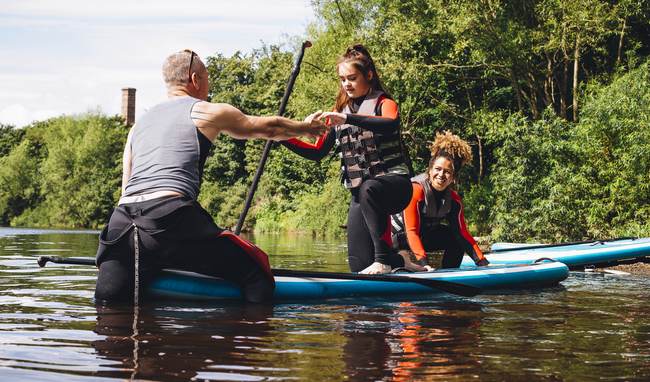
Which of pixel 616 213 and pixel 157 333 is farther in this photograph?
pixel 616 213

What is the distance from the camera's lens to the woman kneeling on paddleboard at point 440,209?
314 inches

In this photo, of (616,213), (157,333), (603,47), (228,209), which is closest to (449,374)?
(157,333)

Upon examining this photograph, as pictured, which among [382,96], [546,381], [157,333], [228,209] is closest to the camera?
[546,381]

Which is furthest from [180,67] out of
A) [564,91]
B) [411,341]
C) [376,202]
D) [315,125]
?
[564,91]

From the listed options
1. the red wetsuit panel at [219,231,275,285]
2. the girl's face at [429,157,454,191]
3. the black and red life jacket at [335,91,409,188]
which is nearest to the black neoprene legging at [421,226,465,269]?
the girl's face at [429,157,454,191]

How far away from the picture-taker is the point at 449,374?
3572 mm

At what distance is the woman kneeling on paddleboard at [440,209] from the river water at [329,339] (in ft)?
4.12

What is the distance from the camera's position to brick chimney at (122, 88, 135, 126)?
8356 cm

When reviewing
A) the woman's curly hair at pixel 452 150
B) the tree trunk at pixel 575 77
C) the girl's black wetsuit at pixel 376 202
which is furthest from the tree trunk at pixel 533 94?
the girl's black wetsuit at pixel 376 202

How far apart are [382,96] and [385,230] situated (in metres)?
0.98

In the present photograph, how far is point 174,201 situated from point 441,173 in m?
3.27

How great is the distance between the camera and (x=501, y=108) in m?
29.6

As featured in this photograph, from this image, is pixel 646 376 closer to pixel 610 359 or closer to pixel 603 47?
pixel 610 359

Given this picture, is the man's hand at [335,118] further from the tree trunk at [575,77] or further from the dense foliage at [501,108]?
the tree trunk at [575,77]
